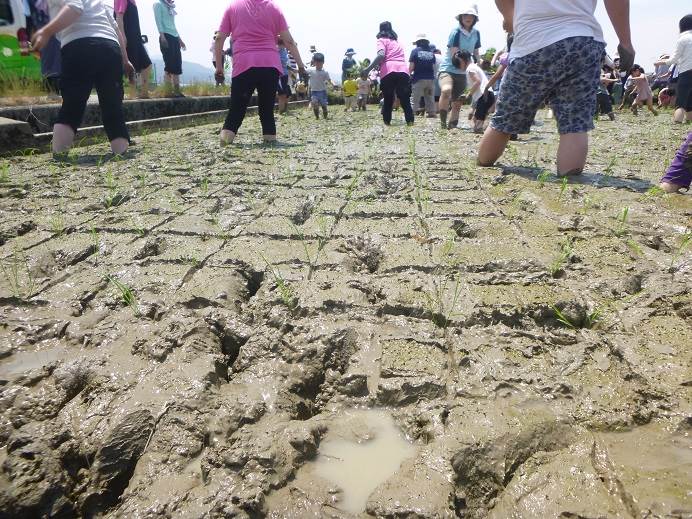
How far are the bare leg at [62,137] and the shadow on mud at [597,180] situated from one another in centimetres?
415

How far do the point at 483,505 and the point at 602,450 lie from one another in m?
0.32

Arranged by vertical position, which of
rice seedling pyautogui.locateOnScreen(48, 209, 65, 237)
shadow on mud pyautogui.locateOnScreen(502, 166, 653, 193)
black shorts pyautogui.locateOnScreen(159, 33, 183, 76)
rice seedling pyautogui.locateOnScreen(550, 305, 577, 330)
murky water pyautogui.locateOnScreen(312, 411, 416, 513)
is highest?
black shorts pyautogui.locateOnScreen(159, 33, 183, 76)

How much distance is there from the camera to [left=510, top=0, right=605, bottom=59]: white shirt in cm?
304

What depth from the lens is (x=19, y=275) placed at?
6.25 feet

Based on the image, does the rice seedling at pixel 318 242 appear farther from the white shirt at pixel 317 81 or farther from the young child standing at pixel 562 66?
the white shirt at pixel 317 81

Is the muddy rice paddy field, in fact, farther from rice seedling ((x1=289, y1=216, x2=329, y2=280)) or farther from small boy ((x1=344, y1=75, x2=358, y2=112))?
small boy ((x1=344, y1=75, x2=358, y2=112))

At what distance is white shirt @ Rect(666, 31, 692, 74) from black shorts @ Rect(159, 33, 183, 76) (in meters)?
8.27

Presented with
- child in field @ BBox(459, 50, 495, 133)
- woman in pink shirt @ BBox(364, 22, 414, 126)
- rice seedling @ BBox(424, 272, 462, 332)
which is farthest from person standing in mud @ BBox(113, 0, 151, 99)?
rice seedling @ BBox(424, 272, 462, 332)

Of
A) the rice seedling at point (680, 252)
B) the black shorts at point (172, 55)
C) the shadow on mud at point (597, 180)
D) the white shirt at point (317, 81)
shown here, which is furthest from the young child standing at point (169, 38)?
the rice seedling at point (680, 252)

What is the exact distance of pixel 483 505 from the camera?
95 centimetres

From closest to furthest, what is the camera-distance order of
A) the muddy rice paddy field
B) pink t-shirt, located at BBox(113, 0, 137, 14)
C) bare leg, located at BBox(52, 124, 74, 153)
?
the muddy rice paddy field → bare leg, located at BBox(52, 124, 74, 153) → pink t-shirt, located at BBox(113, 0, 137, 14)

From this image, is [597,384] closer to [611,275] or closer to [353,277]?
[611,275]

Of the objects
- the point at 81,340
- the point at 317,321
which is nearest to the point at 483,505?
the point at 317,321

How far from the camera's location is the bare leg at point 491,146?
3709 mm
